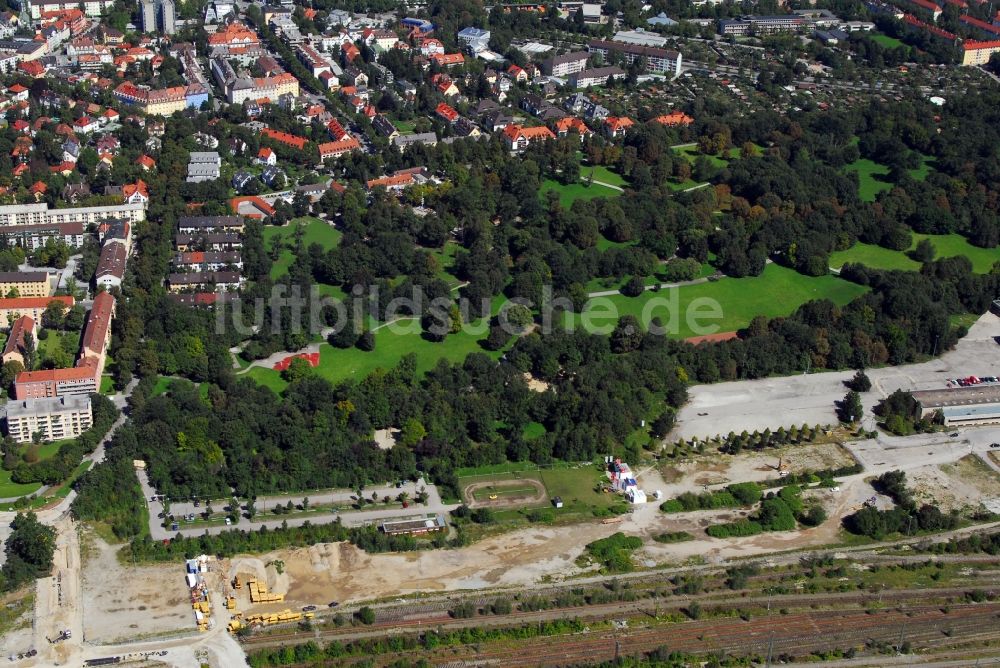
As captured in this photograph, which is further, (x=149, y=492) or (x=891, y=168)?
(x=891, y=168)

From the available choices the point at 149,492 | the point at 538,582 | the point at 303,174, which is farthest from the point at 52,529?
the point at 303,174

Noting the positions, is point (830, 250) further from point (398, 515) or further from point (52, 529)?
point (52, 529)

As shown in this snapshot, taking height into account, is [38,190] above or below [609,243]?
above

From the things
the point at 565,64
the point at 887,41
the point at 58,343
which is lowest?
the point at 58,343

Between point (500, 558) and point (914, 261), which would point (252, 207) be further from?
point (914, 261)

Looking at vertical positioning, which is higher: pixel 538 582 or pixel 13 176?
pixel 13 176

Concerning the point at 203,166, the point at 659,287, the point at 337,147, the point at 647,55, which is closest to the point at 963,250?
the point at 659,287
